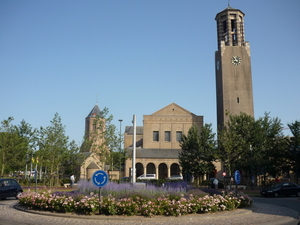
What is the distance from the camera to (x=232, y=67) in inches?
2290

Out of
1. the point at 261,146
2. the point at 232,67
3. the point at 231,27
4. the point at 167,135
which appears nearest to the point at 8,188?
the point at 261,146

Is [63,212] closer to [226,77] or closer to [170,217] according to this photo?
[170,217]

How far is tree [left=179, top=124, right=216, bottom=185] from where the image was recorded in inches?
1598

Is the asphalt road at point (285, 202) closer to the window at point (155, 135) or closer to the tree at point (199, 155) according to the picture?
the tree at point (199, 155)

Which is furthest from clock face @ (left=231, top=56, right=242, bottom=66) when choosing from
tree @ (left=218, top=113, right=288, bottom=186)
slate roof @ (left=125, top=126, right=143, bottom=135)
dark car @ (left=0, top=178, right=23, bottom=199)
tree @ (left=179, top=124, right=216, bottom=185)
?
dark car @ (left=0, top=178, right=23, bottom=199)

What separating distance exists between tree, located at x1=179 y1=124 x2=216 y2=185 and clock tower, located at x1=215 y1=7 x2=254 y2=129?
1480 centimetres

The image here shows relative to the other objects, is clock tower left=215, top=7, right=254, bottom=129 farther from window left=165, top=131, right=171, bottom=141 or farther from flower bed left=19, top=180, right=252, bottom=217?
flower bed left=19, top=180, right=252, bottom=217

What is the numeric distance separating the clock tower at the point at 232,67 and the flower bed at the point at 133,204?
1763 inches

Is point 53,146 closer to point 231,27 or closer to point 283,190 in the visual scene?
point 283,190

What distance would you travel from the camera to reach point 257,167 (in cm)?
3694

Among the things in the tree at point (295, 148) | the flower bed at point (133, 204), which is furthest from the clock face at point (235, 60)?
the flower bed at point (133, 204)

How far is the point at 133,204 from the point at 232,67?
51886 mm

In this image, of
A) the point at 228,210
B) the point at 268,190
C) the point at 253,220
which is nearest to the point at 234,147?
the point at 268,190

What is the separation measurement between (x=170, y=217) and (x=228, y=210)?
3293 millimetres
